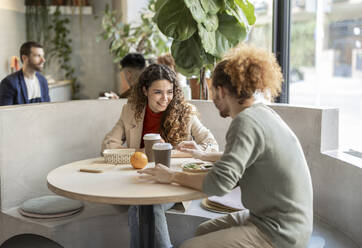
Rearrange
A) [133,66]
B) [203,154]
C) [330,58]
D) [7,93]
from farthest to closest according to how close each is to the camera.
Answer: [133,66], [7,93], [330,58], [203,154]

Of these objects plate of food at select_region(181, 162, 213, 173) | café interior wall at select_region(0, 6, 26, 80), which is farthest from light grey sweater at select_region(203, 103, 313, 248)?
café interior wall at select_region(0, 6, 26, 80)

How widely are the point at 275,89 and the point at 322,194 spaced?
983mm

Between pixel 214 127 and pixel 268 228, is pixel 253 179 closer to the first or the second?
pixel 268 228

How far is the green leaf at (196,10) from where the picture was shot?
2782 millimetres

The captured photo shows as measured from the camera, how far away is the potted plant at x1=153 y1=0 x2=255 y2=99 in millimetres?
2915

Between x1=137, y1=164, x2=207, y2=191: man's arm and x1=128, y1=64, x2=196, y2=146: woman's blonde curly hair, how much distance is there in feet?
2.57

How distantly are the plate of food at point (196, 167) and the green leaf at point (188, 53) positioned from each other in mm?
1252

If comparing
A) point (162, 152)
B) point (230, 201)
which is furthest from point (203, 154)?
point (230, 201)

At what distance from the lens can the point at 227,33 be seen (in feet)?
10.3

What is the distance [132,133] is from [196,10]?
0.90 meters

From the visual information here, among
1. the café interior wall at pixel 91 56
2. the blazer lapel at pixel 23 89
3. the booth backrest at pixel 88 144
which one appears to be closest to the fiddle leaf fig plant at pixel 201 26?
the booth backrest at pixel 88 144

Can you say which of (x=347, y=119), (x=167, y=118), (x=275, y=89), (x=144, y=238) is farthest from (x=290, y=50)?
(x=144, y=238)

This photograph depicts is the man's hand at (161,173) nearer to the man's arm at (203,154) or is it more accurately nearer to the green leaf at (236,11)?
the man's arm at (203,154)

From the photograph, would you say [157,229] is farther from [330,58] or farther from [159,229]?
[330,58]
